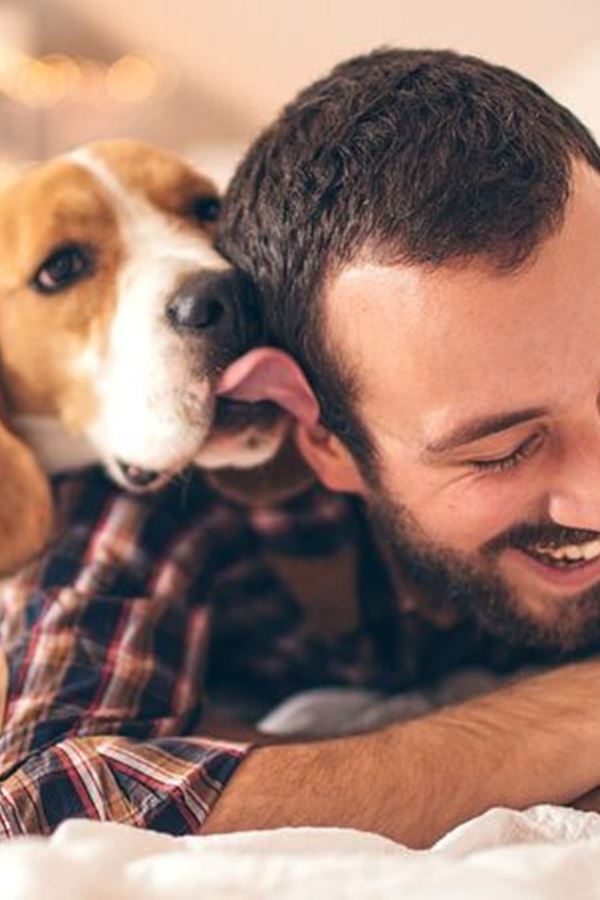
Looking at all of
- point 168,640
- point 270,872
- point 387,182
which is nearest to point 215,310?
point 387,182

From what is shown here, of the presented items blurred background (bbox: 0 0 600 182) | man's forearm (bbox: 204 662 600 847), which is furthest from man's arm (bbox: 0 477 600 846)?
blurred background (bbox: 0 0 600 182)

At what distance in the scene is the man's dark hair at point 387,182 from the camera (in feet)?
3.06

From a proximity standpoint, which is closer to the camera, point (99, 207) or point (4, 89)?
point (99, 207)

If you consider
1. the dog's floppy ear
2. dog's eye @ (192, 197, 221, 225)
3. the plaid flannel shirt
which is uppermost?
dog's eye @ (192, 197, 221, 225)

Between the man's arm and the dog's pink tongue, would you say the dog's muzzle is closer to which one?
the dog's pink tongue

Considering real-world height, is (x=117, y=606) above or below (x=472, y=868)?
below

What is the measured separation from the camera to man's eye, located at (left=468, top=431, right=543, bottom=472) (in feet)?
3.20

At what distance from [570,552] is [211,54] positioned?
285cm

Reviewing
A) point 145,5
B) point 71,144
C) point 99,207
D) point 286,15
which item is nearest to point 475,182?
point 99,207

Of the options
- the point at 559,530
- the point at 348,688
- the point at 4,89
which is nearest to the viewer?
the point at 559,530

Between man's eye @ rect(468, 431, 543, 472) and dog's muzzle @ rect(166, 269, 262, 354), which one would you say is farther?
dog's muzzle @ rect(166, 269, 262, 354)

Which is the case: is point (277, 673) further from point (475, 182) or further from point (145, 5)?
point (145, 5)

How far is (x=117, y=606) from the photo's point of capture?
3.70ft

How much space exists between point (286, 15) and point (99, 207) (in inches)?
85.7
